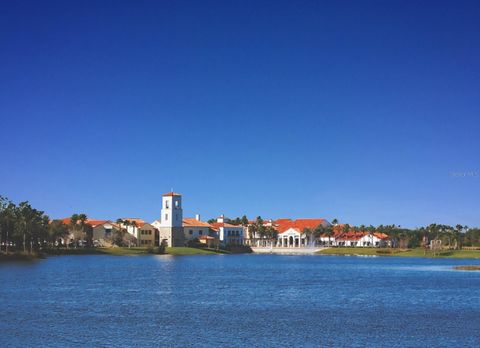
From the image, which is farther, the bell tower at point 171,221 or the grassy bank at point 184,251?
the bell tower at point 171,221

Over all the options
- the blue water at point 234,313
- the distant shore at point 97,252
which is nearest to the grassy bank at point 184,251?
the distant shore at point 97,252

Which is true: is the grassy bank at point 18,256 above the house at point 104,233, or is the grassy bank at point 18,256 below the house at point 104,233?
below

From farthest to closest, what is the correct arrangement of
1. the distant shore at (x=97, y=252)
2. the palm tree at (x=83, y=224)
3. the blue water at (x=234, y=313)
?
the palm tree at (x=83, y=224), the distant shore at (x=97, y=252), the blue water at (x=234, y=313)

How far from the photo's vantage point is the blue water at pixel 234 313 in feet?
131

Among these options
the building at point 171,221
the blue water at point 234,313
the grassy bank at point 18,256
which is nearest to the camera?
the blue water at point 234,313

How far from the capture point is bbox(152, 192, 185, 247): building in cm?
19300

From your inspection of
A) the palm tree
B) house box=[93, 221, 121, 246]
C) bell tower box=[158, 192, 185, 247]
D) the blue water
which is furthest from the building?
the blue water

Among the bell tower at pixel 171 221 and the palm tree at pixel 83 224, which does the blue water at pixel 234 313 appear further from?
the bell tower at pixel 171 221

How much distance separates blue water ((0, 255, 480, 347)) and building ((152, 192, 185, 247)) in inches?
4312

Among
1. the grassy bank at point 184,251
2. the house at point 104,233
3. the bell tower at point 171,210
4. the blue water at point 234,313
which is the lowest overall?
the blue water at point 234,313

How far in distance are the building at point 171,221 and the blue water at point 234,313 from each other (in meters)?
110

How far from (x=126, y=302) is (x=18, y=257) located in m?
82.1

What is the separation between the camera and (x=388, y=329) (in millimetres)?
43656

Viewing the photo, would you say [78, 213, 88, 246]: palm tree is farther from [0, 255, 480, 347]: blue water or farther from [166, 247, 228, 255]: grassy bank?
[0, 255, 480, 347]: blue water
